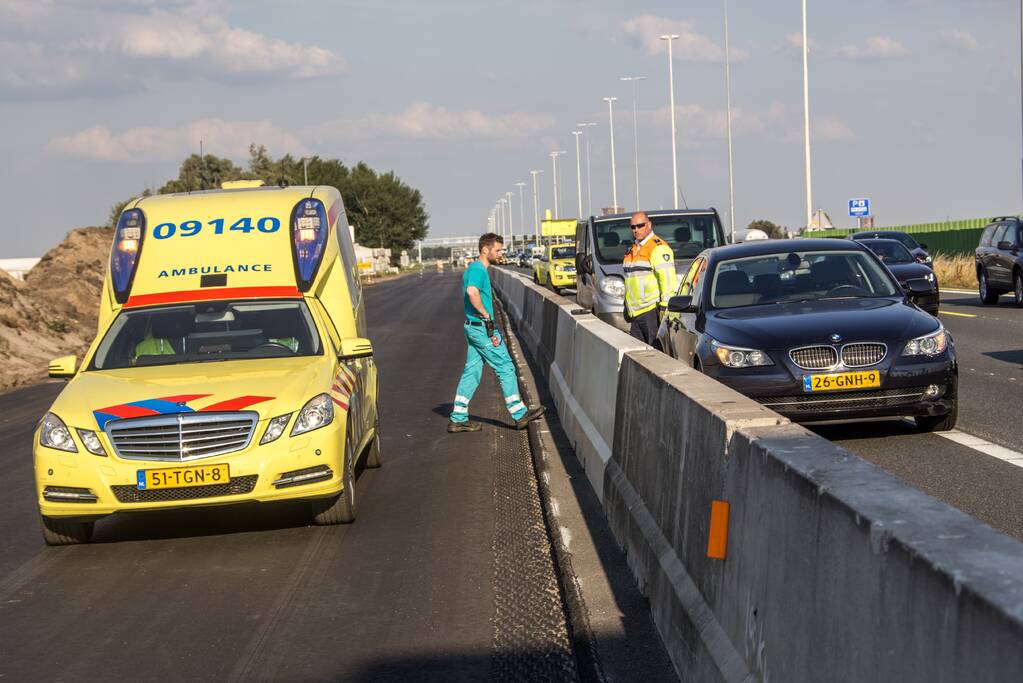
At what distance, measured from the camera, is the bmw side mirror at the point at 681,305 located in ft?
39.3

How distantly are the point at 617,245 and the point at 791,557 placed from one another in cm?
2067

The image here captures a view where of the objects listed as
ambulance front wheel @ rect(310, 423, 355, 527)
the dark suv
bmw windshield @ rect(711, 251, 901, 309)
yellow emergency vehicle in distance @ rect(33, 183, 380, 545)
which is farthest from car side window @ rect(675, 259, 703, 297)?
the dark suv

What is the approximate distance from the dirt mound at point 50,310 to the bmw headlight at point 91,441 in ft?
50.1

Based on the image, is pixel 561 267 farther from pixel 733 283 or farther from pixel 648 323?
pixel 733 283

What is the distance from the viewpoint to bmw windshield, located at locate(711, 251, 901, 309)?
11828 mm

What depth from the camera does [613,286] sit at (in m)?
23.5

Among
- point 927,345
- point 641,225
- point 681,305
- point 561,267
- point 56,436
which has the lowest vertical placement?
point 561,267

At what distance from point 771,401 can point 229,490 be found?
4.09m

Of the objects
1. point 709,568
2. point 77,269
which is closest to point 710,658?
point 709,568

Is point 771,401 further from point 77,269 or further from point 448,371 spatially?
point 77,269

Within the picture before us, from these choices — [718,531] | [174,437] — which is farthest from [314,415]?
[718,531]

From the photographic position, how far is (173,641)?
250 inches

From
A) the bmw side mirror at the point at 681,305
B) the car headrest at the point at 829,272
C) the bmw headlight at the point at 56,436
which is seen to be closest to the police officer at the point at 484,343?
the bmw side mirror at the point at 681,305

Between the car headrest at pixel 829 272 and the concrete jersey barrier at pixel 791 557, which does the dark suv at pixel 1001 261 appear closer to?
the car headrest at pixel 829 272
